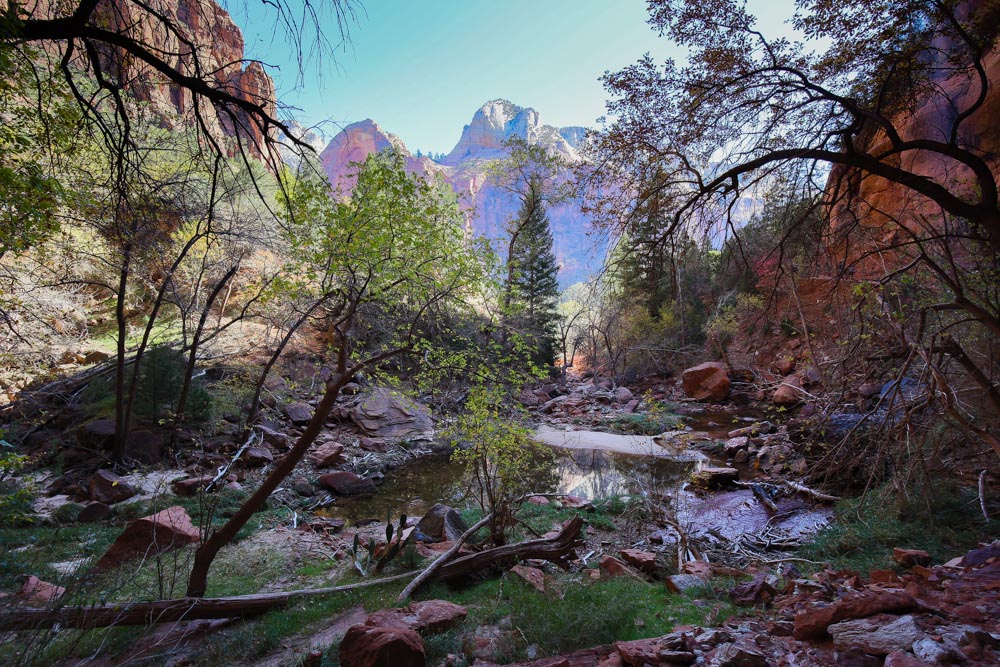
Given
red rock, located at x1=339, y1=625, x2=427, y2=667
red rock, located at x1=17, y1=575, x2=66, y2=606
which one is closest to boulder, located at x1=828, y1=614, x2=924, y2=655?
red rock, located at x1=339, y1=625, x2=427, y2=667

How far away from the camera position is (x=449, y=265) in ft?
20.2

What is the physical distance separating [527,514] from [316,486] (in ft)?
17.3

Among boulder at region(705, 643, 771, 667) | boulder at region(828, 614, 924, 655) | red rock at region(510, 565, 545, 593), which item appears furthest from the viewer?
red rock at region(510, 565, 545, 593)

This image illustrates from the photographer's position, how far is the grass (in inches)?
192

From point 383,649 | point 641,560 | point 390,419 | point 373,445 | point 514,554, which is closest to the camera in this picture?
point 383,649

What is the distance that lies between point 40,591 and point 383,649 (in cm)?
328

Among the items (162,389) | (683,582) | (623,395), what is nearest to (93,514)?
(162,389)

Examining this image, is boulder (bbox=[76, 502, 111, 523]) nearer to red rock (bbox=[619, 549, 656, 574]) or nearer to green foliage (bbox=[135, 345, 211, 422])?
green foliage (bbox=[135, 345, 211, 422])

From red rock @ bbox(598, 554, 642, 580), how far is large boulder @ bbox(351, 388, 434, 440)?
9.76 meters

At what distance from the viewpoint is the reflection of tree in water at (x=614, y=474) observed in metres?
10.4

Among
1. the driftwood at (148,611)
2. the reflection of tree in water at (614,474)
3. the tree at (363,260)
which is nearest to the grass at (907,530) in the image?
the reflection of tree in water at (614,474)

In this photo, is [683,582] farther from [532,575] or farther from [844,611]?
[844,611]

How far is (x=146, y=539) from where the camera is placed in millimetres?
5758

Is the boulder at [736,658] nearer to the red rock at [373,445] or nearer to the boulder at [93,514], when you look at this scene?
the boulder at [93,514]
